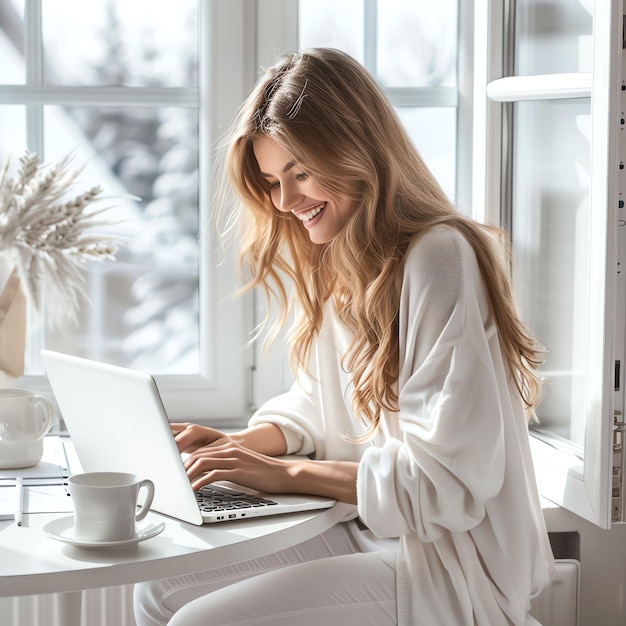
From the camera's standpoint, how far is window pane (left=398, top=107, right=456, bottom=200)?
2.17 meters

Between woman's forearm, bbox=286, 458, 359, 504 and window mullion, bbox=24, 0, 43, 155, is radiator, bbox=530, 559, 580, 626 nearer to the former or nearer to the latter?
woman's forearm, bbox=286, 458, 359, 504

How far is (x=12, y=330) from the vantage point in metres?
1.70

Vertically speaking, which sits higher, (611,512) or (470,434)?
(470,434)

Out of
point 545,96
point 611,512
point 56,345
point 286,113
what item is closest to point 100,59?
point 56,345

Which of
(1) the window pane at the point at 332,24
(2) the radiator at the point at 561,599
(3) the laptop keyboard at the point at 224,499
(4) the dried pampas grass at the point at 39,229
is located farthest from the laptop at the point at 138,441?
(1) the window pane at the point at 332,24

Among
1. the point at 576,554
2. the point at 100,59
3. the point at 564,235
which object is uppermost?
the point at 100,59

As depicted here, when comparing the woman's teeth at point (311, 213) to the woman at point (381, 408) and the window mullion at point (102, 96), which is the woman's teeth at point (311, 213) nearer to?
the woman at point (381, 408)

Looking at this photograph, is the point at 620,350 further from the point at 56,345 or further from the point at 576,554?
the point at 56,345

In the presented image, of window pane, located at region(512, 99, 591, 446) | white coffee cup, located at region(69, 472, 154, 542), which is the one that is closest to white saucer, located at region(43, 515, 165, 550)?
white coffee cup, located at region(69, 472, 154, 542)

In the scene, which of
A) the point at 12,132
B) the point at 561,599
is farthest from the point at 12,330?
the point at 561,599

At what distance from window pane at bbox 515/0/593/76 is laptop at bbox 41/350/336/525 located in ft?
A: 3.08

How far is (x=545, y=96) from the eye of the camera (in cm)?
167

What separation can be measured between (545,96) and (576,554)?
0.87 metres

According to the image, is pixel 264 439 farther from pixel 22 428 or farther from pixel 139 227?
pixel 139 227
